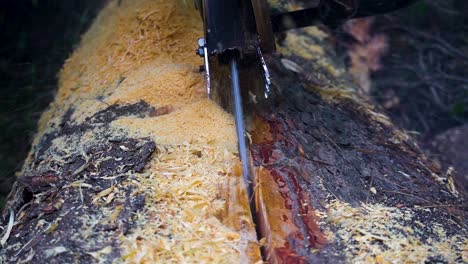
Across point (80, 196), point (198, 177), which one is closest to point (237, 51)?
point (198, 177)

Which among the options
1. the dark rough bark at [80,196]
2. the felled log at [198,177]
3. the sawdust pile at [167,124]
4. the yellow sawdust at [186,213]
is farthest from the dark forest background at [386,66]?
the yellow sawdust at [186,213]

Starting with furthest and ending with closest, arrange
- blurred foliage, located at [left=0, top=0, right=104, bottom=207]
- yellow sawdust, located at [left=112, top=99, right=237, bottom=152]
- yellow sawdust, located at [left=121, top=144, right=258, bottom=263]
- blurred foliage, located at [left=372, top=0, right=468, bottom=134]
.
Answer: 1. blurred foliage, located at [left=372, top=0, right=468, bottom=134]
2. blurred foliage, located at [left=0, top=0, right=104, bottom=207]
3. yellow sawdust, located at [left=112, top=99, right=237, bottom=152]
4. yellow sawdust, located at [left=121, top=144, right=258, bottom=263]

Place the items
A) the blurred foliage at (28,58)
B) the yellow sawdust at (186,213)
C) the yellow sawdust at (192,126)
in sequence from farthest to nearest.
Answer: the blurred foliage at (28,58)
the yellow sawdust at (192,126)
the yellow sawdust at (186,213)

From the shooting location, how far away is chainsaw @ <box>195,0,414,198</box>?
2178mm

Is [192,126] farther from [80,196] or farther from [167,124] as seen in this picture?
[80,196]

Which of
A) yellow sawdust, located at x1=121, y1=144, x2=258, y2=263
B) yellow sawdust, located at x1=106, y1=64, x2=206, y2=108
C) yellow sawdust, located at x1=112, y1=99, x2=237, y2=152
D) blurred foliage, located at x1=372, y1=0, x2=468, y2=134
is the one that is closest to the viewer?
yellow sawdust, located at x1=121, y1=144, x2=258, y2=263

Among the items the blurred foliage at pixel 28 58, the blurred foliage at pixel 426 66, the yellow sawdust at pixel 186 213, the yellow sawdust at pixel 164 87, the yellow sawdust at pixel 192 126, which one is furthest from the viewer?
the blurred foliage at pixel 426 66

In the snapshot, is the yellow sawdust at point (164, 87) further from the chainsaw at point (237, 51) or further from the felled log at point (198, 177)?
the chainsaw at point (237, 51)

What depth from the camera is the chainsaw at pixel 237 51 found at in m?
2.18

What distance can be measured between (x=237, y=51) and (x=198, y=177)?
571 millimetres

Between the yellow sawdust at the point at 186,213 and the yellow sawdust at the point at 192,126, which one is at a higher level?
the yellow sawdust at the point at 192,126

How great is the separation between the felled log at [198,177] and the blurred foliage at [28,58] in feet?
1.20


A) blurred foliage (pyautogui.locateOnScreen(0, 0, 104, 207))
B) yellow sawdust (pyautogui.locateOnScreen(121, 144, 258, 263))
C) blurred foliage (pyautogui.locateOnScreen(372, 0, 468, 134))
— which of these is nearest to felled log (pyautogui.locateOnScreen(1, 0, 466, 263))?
yellow sawdust (pyautogui.locateOnScreen(121, 144, 258, 263))

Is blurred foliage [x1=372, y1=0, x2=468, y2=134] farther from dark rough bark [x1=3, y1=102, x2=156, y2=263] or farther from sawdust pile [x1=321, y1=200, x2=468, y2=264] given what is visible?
dark rough bark [x1=3, y1=102, x2=156, y2=263]
